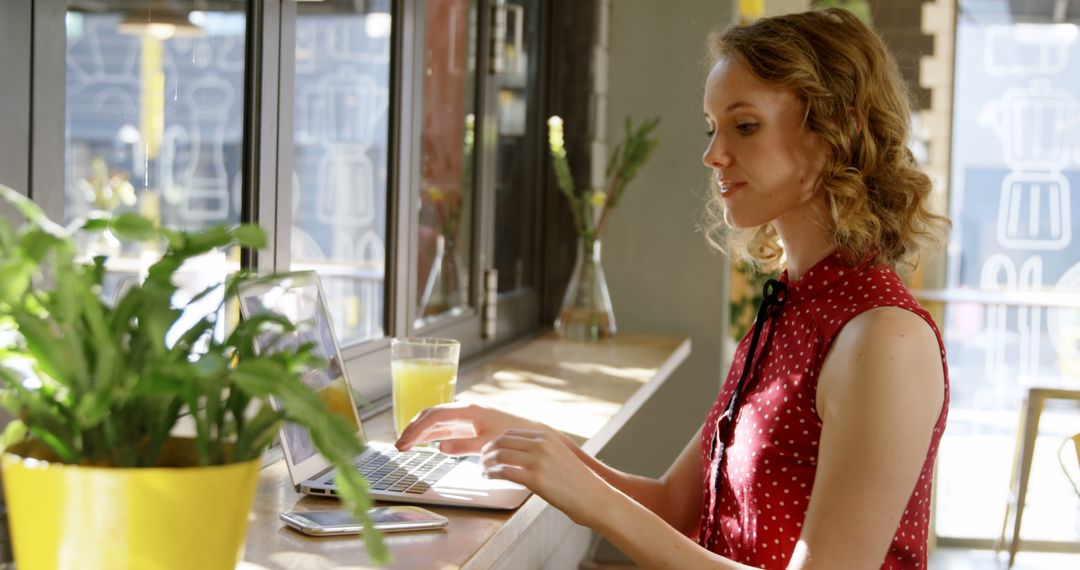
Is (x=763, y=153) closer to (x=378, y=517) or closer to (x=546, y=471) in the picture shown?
(x=546, y=471)

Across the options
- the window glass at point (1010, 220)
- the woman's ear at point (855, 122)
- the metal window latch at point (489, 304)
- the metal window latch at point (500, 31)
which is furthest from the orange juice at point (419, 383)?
the window glass at point (1010, 220)

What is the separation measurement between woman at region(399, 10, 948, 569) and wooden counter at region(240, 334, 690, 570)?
0.09 m

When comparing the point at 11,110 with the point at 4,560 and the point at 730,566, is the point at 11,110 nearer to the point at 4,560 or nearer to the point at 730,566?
the point at 4,560

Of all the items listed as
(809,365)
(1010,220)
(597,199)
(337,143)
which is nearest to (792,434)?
(809,365)

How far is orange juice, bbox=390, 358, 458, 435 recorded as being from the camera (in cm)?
166

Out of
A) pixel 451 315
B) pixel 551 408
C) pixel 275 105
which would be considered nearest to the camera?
pixel 275 105

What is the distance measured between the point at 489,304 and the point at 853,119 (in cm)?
141

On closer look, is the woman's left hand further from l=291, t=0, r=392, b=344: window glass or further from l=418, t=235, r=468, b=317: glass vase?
l=418, t=235, r=468, b=317: glass vase

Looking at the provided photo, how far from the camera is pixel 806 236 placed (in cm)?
159

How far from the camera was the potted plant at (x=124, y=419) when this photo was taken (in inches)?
28.9

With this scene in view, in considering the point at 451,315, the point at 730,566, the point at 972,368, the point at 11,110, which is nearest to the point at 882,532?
the point at 730,566

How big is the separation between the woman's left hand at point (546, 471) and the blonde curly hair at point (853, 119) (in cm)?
48

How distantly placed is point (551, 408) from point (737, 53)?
78 cm

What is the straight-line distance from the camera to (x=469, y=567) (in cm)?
115
